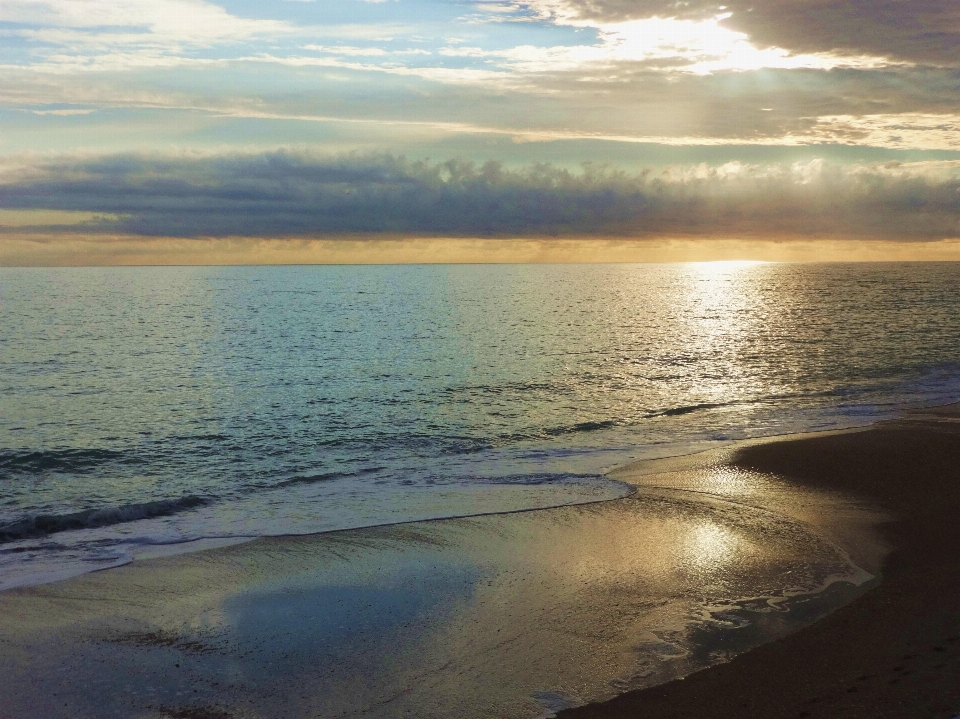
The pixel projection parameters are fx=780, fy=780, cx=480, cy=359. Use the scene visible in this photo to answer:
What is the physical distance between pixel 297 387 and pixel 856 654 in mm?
33140

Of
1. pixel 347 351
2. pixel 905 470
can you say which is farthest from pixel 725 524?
pixel 347 351

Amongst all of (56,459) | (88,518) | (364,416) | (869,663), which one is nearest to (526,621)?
(869,663)

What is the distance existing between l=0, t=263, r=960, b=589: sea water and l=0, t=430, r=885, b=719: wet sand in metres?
2.09

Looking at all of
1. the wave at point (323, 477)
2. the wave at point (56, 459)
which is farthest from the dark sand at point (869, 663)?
the wave at point (56, 459)

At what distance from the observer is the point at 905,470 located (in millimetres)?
20547

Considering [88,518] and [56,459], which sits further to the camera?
[56,459]

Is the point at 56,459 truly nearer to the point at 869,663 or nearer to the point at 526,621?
the point at 526,621

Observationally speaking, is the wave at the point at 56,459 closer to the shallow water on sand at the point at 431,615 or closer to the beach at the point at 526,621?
the beach at the point at 526,621

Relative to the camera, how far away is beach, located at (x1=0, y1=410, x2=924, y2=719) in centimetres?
923

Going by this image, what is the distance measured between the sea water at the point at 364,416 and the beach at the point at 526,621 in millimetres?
2144

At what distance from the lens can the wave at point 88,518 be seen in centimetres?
1742

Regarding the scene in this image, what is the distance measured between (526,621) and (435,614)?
141 centimetres

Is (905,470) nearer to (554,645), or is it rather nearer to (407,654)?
(554,645)

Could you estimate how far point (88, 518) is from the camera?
1828cm
